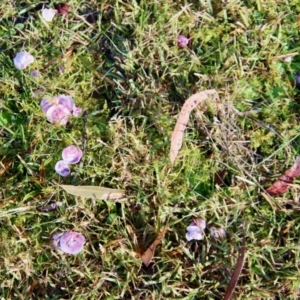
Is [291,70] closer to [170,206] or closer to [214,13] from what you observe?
[214,13]

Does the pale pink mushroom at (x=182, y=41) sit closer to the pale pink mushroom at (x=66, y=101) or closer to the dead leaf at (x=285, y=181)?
the pale pink mushroom at (x=66, y=101)

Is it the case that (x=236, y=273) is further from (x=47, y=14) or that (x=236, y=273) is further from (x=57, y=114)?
(x=47, y=14)

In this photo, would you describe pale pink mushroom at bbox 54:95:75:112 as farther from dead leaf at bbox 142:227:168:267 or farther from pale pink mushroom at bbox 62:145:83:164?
dead leaf at bbox 142:227:168:267

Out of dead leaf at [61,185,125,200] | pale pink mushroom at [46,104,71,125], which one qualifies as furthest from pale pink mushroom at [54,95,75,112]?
dead leaf at [61,185,125,200]

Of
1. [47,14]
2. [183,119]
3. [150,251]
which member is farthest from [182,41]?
[150,251]

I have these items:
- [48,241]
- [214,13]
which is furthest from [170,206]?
[214,13]

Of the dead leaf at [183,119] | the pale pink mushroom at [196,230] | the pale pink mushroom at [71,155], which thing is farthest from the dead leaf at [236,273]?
the pale pink mushroom at [71,155]
